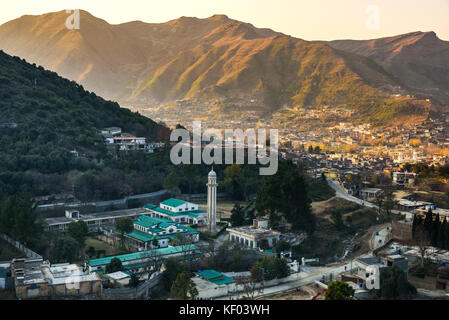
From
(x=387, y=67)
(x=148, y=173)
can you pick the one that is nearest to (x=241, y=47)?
(x=387, y=67)

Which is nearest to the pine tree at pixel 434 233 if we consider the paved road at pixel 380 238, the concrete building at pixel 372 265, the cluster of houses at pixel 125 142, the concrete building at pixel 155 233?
the paved road at pixel 380 238

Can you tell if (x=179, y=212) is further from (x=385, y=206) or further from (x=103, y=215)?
(x=385, y=206)

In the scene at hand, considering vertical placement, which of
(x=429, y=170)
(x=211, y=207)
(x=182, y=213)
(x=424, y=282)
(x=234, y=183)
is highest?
(x=429, y=170)

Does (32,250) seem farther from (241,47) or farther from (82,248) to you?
(241,47)

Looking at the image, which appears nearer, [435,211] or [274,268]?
[274,268]

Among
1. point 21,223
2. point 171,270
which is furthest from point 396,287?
point 21,223

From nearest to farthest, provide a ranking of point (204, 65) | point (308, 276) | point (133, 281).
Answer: point (133, 281) < point (308, 276) < point (204, 65)
